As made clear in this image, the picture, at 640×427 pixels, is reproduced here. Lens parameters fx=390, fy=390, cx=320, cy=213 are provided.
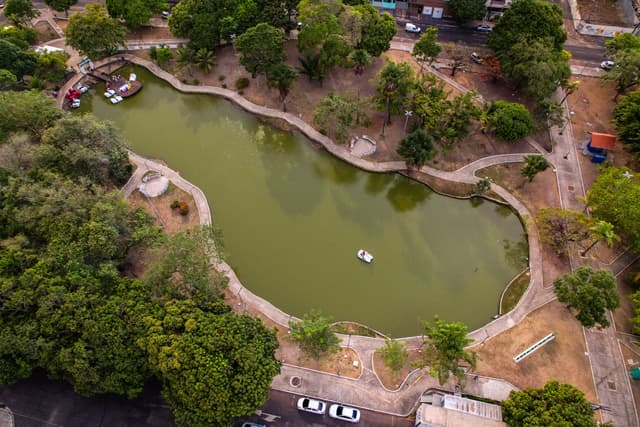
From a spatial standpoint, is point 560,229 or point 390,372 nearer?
point 390,372

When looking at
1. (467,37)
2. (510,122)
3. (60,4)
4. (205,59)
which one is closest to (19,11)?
(60,4)

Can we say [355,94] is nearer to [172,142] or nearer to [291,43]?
[291,43]

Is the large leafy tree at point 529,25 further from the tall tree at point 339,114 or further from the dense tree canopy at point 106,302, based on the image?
the dense tree canopy at point 106,302

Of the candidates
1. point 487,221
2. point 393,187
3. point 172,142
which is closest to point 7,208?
point 172,142

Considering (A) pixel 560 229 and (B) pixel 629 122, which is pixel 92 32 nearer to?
(A) pixel 560 229

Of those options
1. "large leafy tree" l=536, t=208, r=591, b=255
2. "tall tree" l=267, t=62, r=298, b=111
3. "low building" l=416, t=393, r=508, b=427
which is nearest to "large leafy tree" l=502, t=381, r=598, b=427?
"low building" l=416, t=393, r=508, b=427

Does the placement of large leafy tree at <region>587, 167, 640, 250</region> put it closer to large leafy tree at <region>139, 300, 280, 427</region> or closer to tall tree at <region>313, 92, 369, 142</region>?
tall tree at <region>313, 92, 369, 142</region>

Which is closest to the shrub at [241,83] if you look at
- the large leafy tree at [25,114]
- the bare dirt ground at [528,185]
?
the large leafy tree at [25,114]
